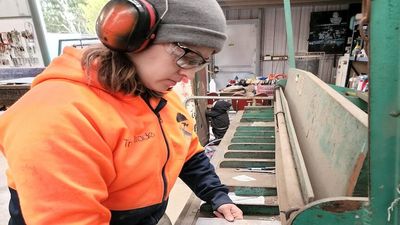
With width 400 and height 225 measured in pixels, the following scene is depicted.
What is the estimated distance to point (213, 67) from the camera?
8094 mm

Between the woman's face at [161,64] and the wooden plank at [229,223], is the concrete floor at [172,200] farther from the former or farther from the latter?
the woman's face at [161,64]

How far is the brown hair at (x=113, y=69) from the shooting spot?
695 millimetres

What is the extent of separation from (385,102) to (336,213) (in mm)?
233

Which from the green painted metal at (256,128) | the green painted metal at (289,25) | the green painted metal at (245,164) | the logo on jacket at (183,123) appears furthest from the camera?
the green painted metal at (289,25)

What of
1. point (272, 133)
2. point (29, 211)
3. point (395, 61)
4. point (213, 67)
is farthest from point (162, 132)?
point (213, 67)

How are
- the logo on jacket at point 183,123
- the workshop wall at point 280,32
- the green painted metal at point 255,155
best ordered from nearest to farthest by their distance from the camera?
the logo on jacket at point 183,123 → the green painted metal at point 255,155 → the workshop wall at point 280,32

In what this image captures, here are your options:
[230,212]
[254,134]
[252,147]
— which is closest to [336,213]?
[230,212]

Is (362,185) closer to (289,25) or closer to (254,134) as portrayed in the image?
(254,134)

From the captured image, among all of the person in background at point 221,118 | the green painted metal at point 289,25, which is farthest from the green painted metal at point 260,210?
the person in background at point 221,118

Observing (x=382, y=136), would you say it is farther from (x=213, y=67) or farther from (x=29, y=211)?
(x=213, y=67)

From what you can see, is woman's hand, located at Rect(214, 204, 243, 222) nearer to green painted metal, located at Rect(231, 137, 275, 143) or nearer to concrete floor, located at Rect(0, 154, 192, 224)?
green painted metal, located at Rect(231, 137, 275, 143)

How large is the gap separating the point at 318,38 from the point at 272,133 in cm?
645

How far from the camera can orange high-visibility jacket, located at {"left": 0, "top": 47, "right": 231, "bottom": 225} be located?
1.80 ft

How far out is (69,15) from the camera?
117 inches
